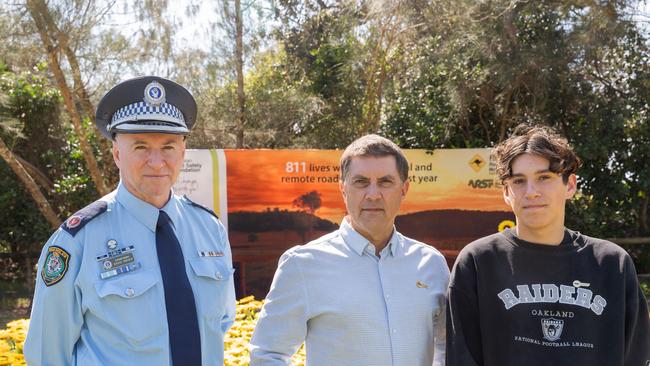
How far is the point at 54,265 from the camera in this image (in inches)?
87.0

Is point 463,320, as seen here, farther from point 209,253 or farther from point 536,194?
point 209,253

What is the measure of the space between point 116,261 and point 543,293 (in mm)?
1428

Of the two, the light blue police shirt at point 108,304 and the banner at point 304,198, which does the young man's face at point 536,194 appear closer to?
the light blue police shirt at point 108,304

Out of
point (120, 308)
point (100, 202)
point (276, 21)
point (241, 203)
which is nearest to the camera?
point (120, 308)

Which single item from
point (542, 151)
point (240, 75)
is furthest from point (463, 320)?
point (240, 75)

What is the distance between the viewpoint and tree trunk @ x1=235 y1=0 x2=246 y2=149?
1020 cm

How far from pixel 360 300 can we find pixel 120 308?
0.80m

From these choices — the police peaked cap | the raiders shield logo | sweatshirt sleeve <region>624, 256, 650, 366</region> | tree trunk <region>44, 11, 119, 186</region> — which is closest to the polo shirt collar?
the raiders shield logo

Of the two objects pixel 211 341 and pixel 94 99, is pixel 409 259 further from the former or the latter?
pixel 94 99

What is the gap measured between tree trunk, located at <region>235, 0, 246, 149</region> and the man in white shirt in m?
8.13

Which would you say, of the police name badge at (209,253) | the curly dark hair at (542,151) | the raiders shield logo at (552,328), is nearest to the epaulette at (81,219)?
the police name badge at (209,253)

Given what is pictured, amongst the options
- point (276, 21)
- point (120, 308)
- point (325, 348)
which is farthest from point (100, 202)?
point (276, 21)

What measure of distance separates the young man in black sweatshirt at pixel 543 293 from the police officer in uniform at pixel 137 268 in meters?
0.88

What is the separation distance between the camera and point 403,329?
2342mm
